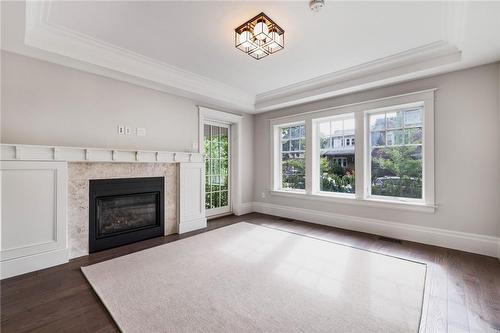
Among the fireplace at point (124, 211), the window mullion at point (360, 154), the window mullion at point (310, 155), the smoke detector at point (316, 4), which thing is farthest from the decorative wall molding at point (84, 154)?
the window mullion at point (360, 154)

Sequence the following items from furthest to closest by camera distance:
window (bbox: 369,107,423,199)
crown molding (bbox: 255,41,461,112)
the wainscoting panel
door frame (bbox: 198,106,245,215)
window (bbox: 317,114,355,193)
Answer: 1. door frame (bbox: 198,106,245,215)
2. window (bbox: 317,114,355,193)
3. window (bbox: 369,107,423,199)
4. crown molding (bbox: 255,41,461,112)
5. the wainscoting panel

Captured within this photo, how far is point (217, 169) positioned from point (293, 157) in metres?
1.73

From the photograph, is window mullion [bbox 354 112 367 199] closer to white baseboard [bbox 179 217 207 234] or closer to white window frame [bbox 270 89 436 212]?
white window frame [bbox 270 89 436 212]

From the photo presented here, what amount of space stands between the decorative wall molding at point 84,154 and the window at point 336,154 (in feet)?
8.83

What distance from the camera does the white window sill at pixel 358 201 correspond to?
11.3 ft

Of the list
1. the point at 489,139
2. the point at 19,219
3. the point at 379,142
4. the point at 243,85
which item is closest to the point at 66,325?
the point at 19,219

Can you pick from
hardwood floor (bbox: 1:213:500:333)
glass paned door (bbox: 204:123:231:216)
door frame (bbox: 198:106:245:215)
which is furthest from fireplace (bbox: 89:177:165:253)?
door frame (bbox: 198:106:245:215)

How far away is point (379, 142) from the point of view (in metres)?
3.96

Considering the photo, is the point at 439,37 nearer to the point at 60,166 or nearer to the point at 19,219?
the point at 60,166

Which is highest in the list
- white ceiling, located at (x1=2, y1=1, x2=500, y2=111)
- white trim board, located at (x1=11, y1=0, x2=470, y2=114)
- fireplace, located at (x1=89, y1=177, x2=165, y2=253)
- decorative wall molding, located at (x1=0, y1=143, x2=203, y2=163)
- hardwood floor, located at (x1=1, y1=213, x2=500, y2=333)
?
white ceiling, located at (x1=2, y1=1, x2=500, y2=111)

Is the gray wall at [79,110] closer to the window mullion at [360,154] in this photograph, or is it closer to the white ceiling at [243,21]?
the white ceiling at [243,21]

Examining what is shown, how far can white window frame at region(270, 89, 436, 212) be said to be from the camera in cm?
339

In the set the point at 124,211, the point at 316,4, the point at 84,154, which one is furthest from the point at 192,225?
the point at 316,4

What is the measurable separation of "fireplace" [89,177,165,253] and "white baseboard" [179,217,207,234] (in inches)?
13.2
